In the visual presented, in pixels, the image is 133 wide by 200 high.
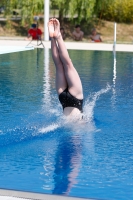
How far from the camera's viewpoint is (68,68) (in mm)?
A: 7438

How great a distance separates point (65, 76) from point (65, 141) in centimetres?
107

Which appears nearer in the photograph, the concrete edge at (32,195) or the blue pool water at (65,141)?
the concrete edge at (32,195)

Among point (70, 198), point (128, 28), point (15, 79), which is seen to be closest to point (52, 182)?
point (70, 198)

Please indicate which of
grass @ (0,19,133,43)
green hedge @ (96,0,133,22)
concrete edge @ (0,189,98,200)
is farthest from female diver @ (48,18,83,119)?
green hedge @ (96,0,133,22)

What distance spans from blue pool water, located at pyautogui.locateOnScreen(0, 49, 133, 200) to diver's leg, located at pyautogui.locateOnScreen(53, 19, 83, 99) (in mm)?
515

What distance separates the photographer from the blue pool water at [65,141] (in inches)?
207

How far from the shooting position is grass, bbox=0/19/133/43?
→ 28734 mm

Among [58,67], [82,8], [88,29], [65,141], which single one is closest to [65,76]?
[58,67]

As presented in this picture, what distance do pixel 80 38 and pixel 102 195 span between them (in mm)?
22422

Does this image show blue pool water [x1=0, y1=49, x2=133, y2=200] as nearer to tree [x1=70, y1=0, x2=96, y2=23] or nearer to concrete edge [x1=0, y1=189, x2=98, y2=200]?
concrete edge [x1=0, y1=189, x2=98, y2=200]

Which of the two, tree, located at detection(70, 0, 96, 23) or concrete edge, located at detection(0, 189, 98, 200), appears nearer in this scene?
concrete edge, located at detection(0, 189, 98, 200)

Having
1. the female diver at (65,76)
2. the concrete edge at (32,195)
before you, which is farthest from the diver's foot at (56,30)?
the concrete edge at (32,195)

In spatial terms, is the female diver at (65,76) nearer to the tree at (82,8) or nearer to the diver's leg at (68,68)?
the diver's leg at (68,68)

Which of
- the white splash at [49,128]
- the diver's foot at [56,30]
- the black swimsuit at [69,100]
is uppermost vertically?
the diver's foot at [56,30]
